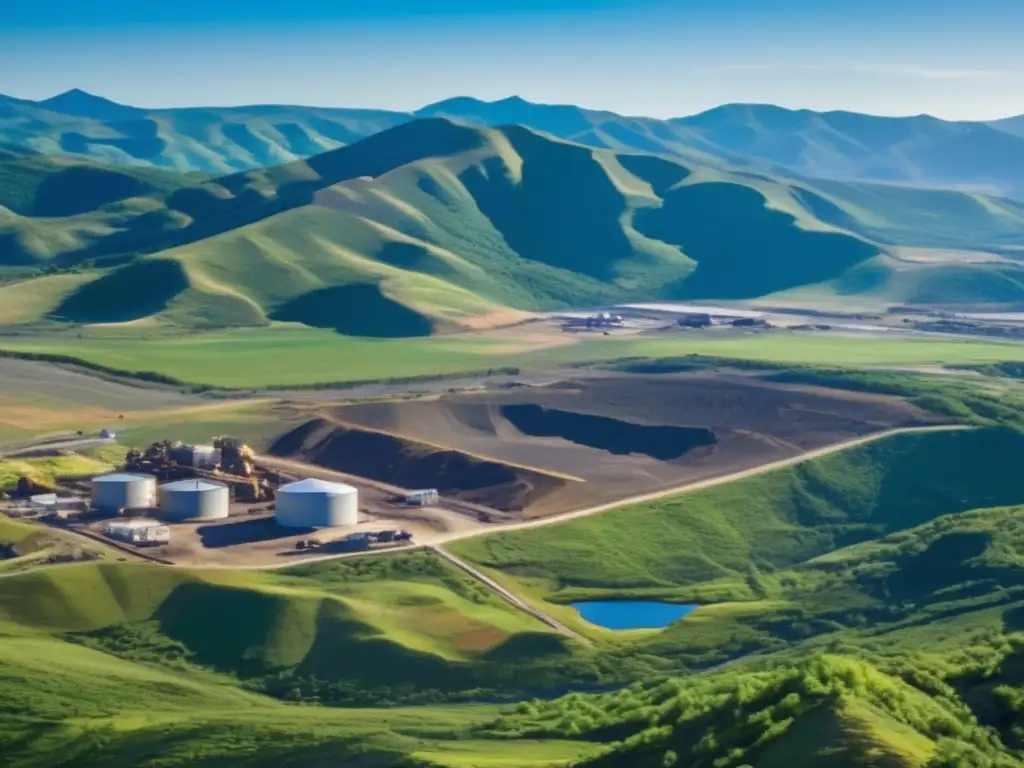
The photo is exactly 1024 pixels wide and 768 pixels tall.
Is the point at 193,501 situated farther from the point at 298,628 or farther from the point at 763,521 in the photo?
the point at 763,521

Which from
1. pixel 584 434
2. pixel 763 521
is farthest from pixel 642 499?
pixel 584 434

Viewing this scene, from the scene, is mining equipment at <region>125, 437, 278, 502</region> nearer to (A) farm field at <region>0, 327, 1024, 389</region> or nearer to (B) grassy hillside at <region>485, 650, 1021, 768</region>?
(A) farm field at <region>0, 327, 1024, 389</region>

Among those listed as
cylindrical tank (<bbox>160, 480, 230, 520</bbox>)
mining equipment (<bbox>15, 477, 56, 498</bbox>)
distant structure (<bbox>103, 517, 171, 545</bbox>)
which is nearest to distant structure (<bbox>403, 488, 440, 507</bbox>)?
cylindrical tank (<bbox>160, 480, 230, 520</bbox>)

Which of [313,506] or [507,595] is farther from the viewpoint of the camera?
[313,506]

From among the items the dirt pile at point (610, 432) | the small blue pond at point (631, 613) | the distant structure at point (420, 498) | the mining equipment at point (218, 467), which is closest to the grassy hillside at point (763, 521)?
the small blue pond at point (631, 613)

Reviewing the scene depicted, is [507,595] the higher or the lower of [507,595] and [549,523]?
the lower

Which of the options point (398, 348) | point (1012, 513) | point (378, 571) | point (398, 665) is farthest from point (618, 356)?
point (398, 665)

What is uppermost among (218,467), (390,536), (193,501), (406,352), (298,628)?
(406,352)
